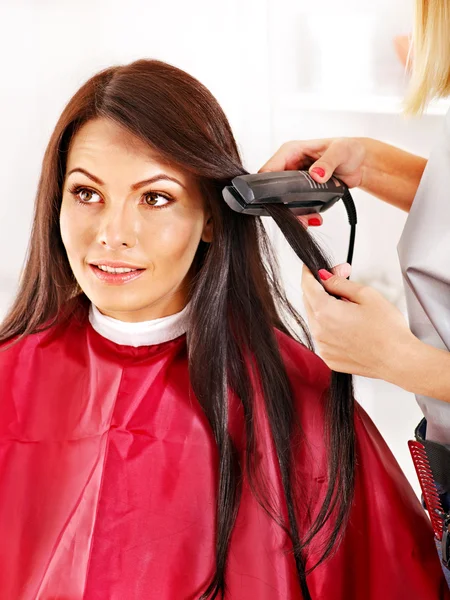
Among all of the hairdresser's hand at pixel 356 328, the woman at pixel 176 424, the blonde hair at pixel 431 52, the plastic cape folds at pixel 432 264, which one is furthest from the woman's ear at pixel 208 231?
the blonde hair at pixel 431 52

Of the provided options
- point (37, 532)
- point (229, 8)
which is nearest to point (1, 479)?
point (37, 532)

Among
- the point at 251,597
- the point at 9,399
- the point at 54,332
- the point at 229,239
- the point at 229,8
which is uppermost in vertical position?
the point at 229,8

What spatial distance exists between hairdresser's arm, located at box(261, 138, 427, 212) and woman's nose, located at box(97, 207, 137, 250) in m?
0.26

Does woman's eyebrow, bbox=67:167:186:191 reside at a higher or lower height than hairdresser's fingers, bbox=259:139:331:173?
lower

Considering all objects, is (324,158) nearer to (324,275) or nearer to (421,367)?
(324,275)

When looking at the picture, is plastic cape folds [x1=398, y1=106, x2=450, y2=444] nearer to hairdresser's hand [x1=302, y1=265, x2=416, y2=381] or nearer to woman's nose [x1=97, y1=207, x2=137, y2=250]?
hairdresser's hand [x1=302, y1=265, x2=416, y2=381]

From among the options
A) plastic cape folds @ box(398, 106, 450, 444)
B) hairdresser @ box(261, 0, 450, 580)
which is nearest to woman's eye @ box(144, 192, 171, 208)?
hairdresser @ box(261, 0, 450, 580)

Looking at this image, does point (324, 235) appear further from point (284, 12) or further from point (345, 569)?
point (345, 569)

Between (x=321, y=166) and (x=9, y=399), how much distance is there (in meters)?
0.65

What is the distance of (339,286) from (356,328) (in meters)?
0.07

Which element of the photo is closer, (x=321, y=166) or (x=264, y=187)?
(x=264, y=187)

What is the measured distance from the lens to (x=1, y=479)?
137cm

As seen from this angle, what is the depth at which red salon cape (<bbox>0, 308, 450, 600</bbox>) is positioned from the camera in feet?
4.21

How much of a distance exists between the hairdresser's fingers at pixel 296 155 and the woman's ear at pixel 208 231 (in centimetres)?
13
